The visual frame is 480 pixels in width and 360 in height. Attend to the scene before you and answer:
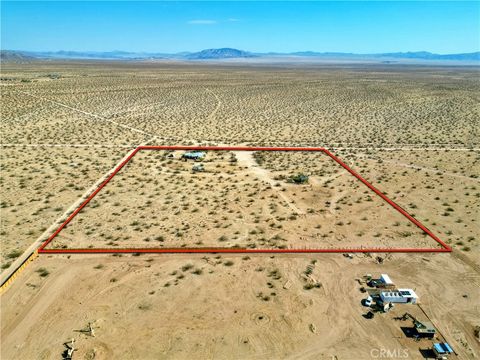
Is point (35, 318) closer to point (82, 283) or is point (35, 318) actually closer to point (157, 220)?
point (82, 283)

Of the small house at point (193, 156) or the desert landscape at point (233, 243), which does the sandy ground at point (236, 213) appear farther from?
the small house at point (193, 156)

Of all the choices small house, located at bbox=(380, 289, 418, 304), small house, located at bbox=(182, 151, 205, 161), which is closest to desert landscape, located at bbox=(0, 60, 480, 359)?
small house, located at bbox=(182, 151, 205, 161)

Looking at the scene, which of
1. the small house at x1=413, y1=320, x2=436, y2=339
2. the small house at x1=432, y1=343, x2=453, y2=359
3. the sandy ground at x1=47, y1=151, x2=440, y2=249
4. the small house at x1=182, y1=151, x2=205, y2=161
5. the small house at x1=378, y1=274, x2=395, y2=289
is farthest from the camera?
the small house at x1=182, y1=151, x2=205, y2=161

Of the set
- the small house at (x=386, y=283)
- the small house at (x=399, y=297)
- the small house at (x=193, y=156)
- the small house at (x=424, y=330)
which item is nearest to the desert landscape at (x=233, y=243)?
the small house at (x=424, y=330)

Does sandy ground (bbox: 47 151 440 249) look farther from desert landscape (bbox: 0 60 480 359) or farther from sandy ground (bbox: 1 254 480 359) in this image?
sandy ground (bbox: 1 254 480 359)

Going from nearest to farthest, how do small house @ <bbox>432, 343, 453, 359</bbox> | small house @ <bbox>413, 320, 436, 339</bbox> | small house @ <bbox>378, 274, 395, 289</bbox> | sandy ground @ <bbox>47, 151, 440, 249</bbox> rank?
small house @ <bbox>432, 343, 453, 359</bbox>
small house @ <bbox>413, 320, 436, 339</bbox>
small house @ <bbox>378, 274, 395, 289</bbox>
sandy ground @ <bbox>47, 151, 440, 249</bbox>

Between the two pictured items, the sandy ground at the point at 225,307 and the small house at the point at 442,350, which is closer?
the small house at the point at 442,350

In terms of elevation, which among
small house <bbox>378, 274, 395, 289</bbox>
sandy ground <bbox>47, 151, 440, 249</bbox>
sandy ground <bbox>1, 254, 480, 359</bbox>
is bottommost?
sandy ground <bbox>1, 254, 480, 359</bbox>
